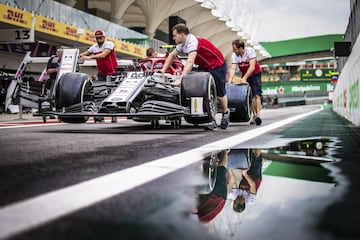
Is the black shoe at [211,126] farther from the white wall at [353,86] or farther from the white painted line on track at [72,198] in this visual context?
the white painted line on track at [72,198]

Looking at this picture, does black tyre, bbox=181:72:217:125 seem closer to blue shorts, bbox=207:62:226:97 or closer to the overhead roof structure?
blue shorts, bbox=207:62:226:97

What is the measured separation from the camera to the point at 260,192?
1.96 m

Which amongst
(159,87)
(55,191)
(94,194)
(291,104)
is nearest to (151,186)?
(94,194)

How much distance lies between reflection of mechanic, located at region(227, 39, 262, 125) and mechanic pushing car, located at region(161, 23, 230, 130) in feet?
5.36

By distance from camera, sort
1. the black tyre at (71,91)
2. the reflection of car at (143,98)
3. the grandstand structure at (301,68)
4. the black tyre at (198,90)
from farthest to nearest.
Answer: the grandstand structure at (301,68) < the black tyre at (71,91) < the black tyre at (198,90) < the reflection of car at (143,98)

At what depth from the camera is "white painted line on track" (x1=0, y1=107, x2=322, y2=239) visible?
1442 millimetres

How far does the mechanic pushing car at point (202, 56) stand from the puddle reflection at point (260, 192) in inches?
126

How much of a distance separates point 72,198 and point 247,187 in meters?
0.78

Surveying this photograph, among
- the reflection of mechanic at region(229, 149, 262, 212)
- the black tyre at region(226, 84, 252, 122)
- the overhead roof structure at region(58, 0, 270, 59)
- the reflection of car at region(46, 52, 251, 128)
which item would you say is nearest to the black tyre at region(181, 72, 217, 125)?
the reflection of car at region(46, 52, 251, 128)

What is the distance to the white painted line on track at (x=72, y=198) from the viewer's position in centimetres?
144

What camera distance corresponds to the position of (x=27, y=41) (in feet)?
63.0

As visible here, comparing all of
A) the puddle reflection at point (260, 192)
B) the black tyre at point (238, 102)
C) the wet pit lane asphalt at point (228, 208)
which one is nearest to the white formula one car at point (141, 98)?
the black tyre at point (238, 102)

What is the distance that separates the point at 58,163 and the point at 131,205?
4.34ft

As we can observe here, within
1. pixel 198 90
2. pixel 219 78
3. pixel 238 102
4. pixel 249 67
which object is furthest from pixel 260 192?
pixel 249 67
